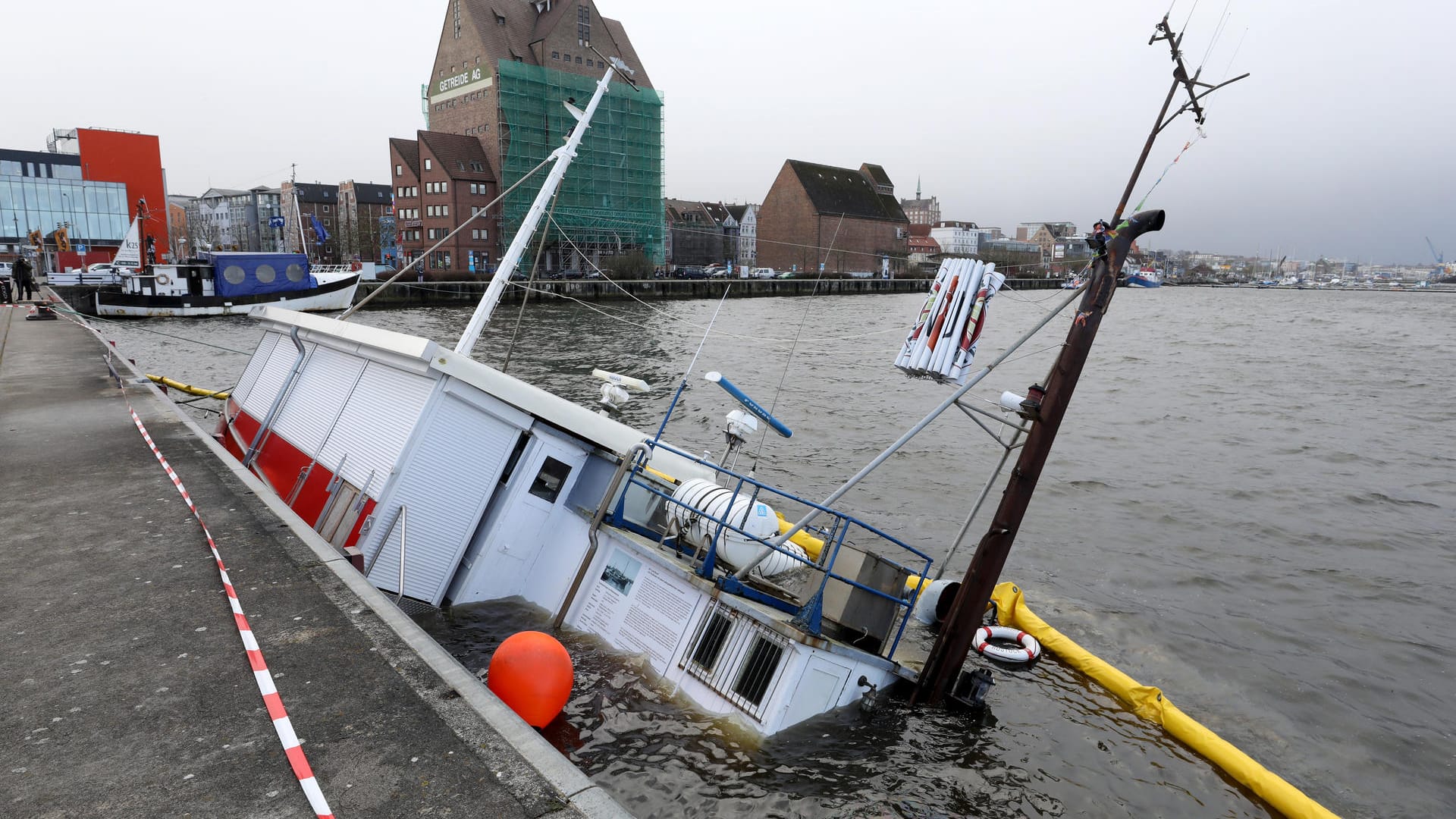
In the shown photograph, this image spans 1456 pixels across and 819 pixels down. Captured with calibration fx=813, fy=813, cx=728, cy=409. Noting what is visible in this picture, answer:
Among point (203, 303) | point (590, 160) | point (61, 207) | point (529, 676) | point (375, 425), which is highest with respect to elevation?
point (590, 160)

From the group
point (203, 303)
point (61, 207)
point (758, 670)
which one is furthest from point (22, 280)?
point (61, 207)

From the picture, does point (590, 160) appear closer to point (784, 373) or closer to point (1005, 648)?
point (784, 373)

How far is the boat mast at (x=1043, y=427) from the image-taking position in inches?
302

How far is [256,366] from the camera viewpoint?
1412cm

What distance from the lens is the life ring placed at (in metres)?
9.77

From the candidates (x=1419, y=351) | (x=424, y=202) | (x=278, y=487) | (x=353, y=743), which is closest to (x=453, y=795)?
(x=353, y=743)

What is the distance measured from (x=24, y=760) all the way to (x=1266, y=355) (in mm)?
46360

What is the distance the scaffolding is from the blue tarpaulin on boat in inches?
1028

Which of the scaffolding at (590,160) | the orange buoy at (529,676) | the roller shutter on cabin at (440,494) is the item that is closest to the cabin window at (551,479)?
the roller shutter on cabin at (440,494)

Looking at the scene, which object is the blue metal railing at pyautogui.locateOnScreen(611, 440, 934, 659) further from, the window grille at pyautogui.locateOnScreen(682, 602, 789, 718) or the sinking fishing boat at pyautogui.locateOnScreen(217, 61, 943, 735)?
the window grille at pyautogui.locateOnScreen(682, 602, 789, 718)

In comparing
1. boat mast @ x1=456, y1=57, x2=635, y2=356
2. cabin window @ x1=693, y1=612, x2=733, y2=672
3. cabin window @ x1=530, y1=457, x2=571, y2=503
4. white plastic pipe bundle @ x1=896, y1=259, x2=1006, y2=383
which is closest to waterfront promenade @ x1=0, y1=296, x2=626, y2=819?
cabin window @ x1=530, y1=457, x2=571, y2=503

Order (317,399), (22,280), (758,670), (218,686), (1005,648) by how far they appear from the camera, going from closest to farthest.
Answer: (218,686)
(758,670)
(1005,648)
(317,399)
(22,280)

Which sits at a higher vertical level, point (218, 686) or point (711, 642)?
point (218, 686)

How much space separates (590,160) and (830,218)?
128ft
